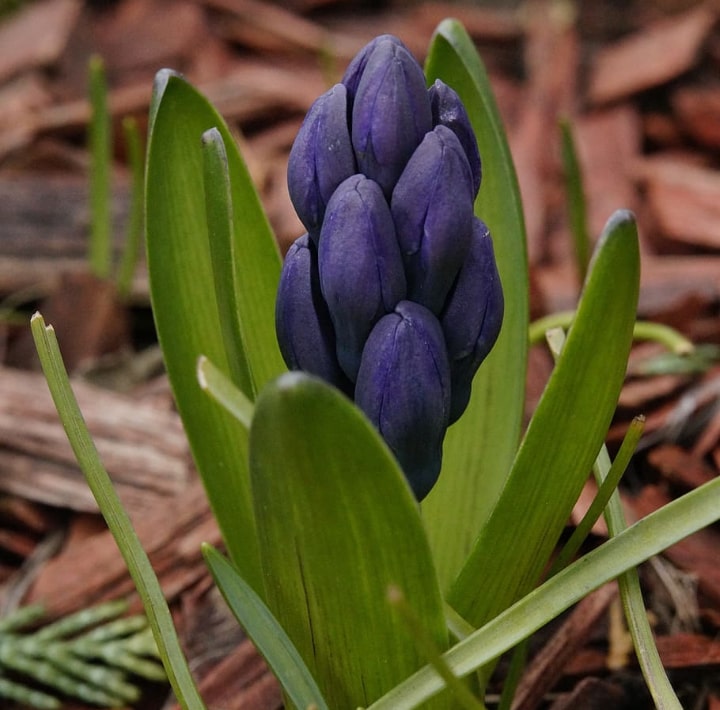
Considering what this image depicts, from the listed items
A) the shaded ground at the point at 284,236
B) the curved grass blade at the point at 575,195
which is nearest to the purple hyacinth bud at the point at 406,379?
the shaded ground at the point at 284,236

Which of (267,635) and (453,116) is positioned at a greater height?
(453,116)

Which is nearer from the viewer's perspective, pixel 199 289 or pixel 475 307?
pixel 475 307

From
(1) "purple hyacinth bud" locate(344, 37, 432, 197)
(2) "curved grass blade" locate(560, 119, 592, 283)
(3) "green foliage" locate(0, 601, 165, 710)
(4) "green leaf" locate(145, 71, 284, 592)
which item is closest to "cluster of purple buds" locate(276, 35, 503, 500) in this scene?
(1) "purple hyacinth bud" locate(344, 37, 432, 197)

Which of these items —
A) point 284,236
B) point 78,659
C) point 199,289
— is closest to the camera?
point 199,289

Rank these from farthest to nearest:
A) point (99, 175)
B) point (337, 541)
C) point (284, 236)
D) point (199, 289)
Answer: point (284, 236)
point (99, 175)
point (199, 289)
point (337, 541)

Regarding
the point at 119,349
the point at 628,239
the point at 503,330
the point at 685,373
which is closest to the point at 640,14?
the point at 685,373

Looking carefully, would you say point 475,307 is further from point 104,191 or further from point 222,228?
point 104,191

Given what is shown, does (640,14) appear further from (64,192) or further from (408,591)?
(408,591)

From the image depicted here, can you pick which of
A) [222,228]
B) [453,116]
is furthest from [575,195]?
[222,228]
